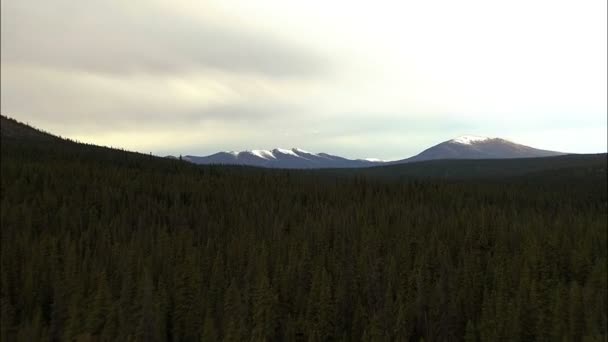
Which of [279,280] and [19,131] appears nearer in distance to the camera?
[279,280]

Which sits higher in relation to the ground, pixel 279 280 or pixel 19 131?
pixel 19 131

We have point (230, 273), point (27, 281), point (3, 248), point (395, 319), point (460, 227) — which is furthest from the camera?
point (460, 227)

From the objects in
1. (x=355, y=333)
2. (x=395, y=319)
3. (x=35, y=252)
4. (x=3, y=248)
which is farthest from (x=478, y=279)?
(x=3, y=248)

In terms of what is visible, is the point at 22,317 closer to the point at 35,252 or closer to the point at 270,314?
the point at 35,252

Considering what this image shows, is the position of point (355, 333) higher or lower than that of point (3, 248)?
lower

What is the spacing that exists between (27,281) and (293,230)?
12405mm

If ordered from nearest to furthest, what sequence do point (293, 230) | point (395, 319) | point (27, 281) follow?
point (395, 319) → point (27, 281) → point (293, 230)

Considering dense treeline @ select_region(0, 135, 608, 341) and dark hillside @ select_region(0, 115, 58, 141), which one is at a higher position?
dark hillside @ select_region(0, 115, 58, 141)

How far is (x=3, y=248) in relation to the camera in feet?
44.8

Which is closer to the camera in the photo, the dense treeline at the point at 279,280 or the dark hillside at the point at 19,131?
the dense treeline at the point at 279,280

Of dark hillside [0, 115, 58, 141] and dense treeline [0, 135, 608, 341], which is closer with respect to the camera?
dense treeline [0, 135, 608, 341]

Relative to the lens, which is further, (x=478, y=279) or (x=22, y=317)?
(x=478, y=279)

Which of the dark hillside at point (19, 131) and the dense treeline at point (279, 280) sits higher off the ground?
the dark hillside at point (19, 131)

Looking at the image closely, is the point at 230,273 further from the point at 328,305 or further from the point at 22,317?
the point at 22,317
